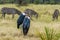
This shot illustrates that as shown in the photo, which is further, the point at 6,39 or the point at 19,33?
the point at 19,33

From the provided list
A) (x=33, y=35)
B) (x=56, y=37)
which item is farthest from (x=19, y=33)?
(x=56, y=37)

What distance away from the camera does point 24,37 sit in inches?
489

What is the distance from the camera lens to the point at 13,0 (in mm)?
49219

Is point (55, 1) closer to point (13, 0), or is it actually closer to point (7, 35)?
point (13, 0)

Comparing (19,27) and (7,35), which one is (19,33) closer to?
(7,35)

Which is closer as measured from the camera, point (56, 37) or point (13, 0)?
point (56, 37)

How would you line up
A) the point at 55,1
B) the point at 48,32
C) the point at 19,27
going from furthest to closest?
1. the point at 55,1
2. the point at 19,27
3. the point at 48,32

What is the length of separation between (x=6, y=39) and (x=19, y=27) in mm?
3257

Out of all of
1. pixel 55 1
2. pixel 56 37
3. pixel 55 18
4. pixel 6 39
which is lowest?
pixel 55 1

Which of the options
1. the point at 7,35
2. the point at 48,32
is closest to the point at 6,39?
the point at 7,35

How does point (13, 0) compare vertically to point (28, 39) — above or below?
below

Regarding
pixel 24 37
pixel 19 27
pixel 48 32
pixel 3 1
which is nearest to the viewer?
pixel 48 32

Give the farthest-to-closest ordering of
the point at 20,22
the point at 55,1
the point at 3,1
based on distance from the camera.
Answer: the point at 55,1 → the point at 3,1 → the point at 20,22

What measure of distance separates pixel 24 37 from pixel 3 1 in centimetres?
3627
